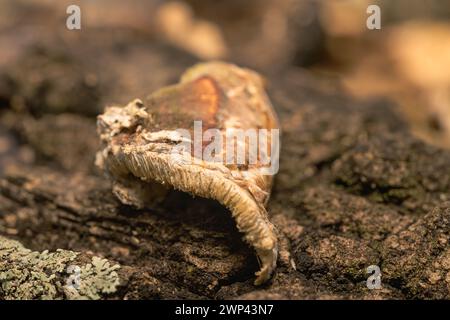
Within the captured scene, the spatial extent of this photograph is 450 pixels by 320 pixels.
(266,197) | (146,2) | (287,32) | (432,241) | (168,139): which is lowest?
(432,241)

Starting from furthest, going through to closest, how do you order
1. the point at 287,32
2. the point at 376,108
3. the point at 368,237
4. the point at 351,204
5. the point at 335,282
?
the point at 287,32
the point at 376,108
the point at 351,204
the point at 368,237
the point at 335,282

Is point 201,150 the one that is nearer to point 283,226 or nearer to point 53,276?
point 283,226

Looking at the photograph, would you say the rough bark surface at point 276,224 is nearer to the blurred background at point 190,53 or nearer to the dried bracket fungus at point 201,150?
the dried bracket fungus at point 201,150

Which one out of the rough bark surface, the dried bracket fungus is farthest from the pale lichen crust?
the dried bracket fungus

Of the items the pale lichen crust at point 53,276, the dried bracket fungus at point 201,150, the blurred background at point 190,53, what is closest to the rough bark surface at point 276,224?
the pale lichen crust at point 53,276

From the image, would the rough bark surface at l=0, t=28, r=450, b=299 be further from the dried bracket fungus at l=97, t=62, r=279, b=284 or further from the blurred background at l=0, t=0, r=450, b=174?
the blurred background at l=0, t=0, r=450, b=174
